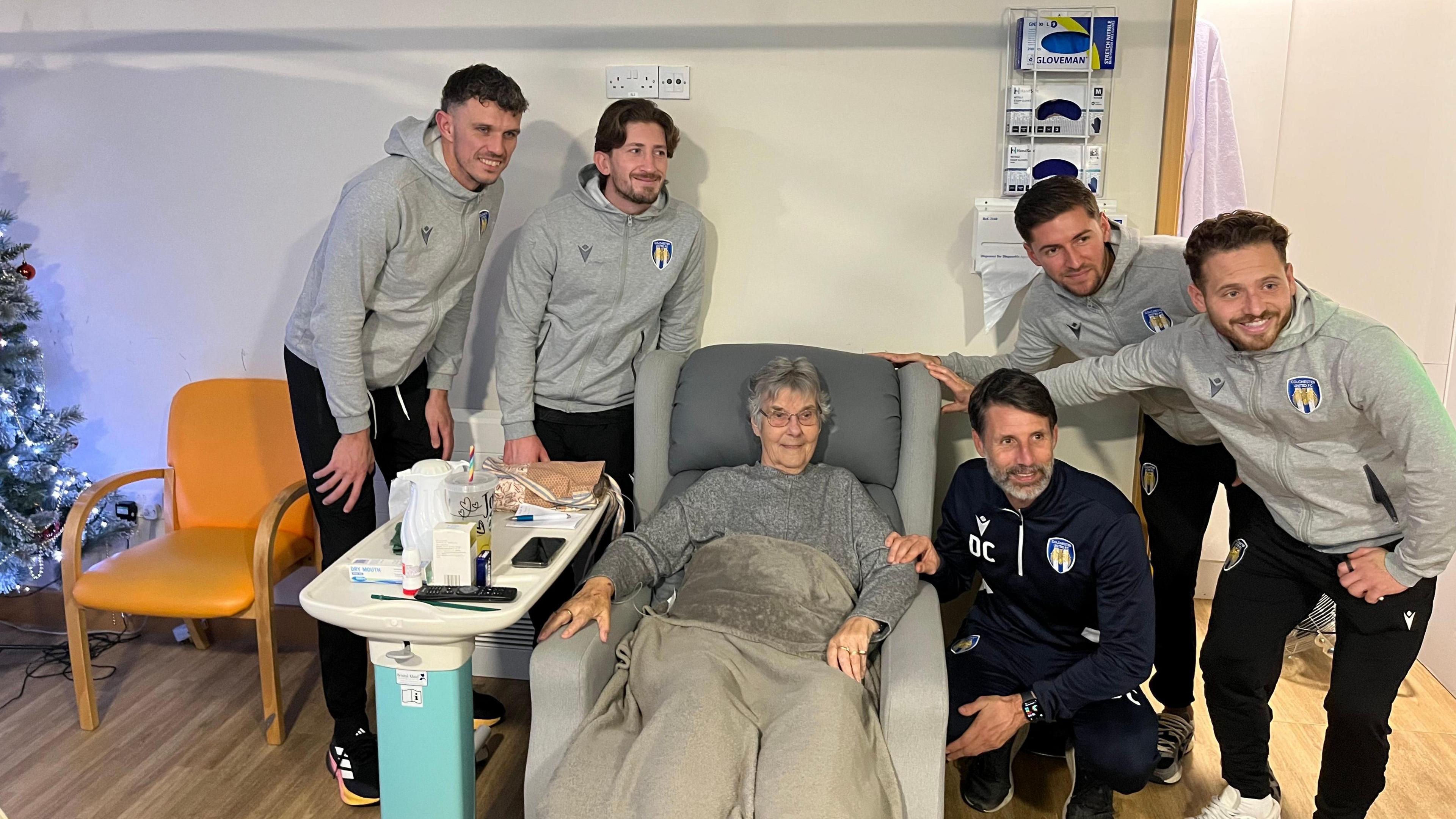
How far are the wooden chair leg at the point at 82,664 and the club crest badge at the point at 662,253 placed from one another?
1.73 meters

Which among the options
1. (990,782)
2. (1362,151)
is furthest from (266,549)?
(1362,151)

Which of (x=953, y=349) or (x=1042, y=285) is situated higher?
(x=1042, y=285)

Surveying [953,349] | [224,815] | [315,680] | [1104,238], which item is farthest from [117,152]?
[1104,238]

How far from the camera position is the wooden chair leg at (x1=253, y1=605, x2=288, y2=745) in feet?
8.75

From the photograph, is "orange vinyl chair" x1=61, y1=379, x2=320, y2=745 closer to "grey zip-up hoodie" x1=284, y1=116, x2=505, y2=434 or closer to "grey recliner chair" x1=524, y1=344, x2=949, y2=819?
"grey zip-up hoodie" x1=284, y1=116, x2=505, y2=434

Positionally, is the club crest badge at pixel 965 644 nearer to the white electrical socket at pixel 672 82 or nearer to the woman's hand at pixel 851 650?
the woman's hand at pixel 851 650

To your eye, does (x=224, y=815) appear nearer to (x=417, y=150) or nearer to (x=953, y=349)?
(x=417, y=150)

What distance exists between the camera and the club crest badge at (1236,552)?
7.19ft

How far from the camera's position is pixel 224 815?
238 cm

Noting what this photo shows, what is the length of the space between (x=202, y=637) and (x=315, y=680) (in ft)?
1.51

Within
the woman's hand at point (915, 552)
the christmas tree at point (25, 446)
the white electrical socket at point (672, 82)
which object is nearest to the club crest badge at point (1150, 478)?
the woman's hand at point (915, 552)

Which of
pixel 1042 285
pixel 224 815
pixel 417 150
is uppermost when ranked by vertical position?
pixel 417 150

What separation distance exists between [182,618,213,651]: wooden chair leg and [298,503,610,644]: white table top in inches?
57.8

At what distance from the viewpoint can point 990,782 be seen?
2.41 m
